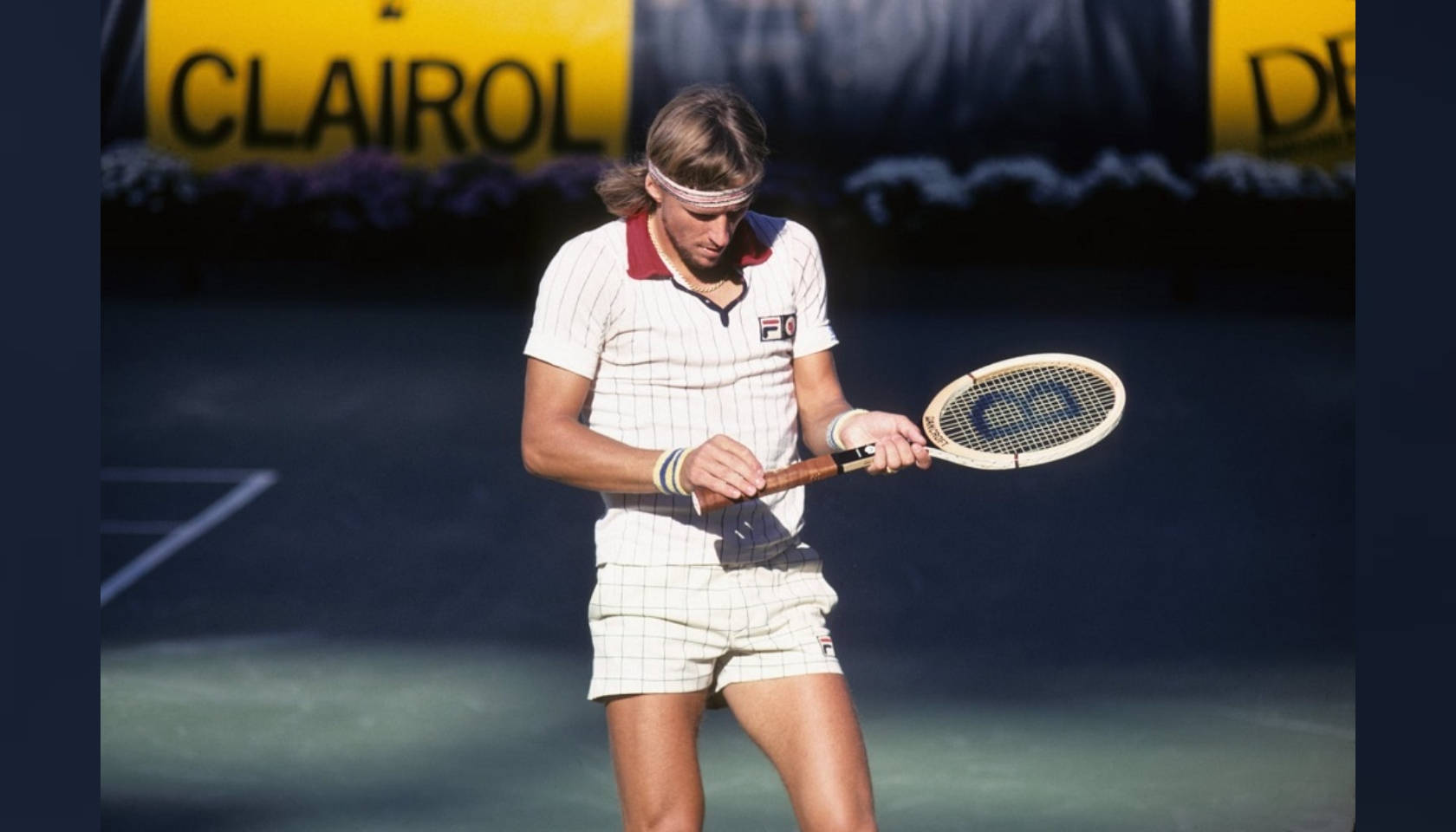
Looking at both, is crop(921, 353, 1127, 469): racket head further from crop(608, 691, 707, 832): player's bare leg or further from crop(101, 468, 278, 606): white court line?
crop(101, 468, 278, 606): white court line

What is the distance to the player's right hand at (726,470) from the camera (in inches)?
108

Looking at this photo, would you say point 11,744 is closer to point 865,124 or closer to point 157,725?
point 157,725

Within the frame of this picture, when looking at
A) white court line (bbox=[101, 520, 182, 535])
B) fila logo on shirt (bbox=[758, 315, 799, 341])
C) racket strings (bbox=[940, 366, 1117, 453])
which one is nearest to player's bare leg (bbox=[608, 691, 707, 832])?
fila logo on shirt (bbox=[758, 315, 799, 341])

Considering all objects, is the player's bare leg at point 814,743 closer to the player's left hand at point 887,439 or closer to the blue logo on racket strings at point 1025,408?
the player's left hand at point 887,439

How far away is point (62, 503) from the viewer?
280cm

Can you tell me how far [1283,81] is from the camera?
14.0 meters

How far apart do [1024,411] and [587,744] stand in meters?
2.18

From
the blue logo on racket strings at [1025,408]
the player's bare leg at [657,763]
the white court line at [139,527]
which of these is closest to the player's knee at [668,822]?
the player's bare leg at [657,763]

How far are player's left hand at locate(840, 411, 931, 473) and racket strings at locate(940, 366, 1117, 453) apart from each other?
0.27 m

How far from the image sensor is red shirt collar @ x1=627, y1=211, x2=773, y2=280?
2.99m

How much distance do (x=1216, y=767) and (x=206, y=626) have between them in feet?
10.2

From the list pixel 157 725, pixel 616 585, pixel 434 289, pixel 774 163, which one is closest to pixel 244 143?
pixel 434 289

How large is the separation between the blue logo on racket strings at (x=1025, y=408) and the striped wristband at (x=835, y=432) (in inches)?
11.9

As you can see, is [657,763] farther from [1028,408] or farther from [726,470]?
[1028,408]
